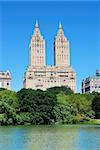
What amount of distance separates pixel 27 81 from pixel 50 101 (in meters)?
91.1

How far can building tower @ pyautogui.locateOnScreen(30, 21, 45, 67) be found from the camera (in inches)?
6334

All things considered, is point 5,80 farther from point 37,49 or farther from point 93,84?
point 93,84

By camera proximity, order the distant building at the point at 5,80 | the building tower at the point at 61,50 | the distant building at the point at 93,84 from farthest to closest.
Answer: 1. the distant building at the point at 93,84
2. the building tower at the point at 61,50
3. the distant building at the point at 5,80

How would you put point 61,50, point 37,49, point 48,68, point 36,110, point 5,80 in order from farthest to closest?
point 61,50 → point 37,49 → point 5,80 → point 48,68 → point 36,110

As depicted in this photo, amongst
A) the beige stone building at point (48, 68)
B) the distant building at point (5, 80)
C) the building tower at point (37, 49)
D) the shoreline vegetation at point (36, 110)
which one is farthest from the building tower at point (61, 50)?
the shoreline vegetation at point (36, 110)

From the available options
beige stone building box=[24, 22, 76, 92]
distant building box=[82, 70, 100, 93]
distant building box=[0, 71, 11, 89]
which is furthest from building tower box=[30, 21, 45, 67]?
distant building box=[82, 70, 100, 93]

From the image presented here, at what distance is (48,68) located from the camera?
157125mm

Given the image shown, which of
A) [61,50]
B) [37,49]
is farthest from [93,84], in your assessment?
[37,49]

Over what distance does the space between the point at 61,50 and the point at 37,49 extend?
9.08m

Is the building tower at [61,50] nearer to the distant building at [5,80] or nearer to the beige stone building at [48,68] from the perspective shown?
the beige stone building at [48,68]

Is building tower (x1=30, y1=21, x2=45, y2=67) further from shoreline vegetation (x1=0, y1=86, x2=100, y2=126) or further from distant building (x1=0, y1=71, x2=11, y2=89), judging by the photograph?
shoreline vegetation (x1=0, y1=86, x2=100, y2=126)

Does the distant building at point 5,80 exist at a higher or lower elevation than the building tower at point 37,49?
lower

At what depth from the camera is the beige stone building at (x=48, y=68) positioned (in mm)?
154750

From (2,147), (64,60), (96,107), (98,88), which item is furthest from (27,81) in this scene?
(2,147)
